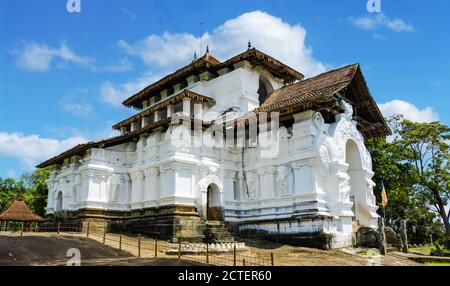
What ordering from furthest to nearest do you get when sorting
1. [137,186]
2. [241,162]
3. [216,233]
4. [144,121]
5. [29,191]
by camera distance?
1. [29,191]
2. [144,121]
3. [241,162]
4. [137,186]
5. [216,233]

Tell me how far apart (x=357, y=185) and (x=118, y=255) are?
14236 mm

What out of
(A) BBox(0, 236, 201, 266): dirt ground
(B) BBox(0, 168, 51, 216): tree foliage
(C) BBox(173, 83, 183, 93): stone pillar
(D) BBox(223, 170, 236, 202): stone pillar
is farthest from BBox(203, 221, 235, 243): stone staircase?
(B) BBox(0, 168, 51, 216): tree foliage

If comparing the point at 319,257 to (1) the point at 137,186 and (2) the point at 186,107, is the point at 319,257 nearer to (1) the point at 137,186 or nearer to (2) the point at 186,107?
(1) the point at 137,186

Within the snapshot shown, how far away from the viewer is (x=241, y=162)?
2223 cm

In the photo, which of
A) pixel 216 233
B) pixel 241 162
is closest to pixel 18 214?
pixel 216 233

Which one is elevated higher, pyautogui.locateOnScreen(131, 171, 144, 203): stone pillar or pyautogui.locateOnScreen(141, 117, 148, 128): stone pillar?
pyautogui.locateOnScreen(141, 117, 148, 128): stone pillar

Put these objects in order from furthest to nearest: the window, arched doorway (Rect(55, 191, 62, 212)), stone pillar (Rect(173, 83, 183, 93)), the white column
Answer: stone pillar (Rect(173, 83, 183, 93)) < the window < arched doorway (Rect(55, 191, 62, 212)) < the white column

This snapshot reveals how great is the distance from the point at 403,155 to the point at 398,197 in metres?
3.24

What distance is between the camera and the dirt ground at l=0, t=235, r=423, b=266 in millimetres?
12141

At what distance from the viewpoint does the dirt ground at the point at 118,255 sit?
478 inches

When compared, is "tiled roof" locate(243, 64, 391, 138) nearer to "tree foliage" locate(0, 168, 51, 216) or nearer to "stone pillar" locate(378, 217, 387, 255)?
"stone pillar" locate(378, 217, 387, 255)

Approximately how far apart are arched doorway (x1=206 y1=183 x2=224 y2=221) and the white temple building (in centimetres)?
5
